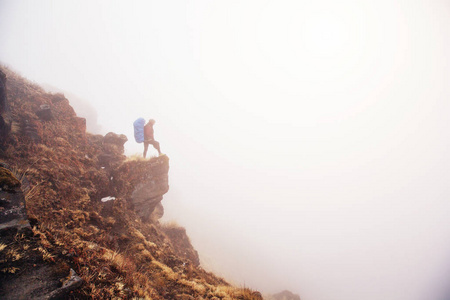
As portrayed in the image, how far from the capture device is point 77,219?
297 inches

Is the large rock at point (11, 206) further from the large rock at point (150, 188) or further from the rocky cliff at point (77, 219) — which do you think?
the large rock at point (150, 188)

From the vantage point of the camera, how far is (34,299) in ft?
10.9

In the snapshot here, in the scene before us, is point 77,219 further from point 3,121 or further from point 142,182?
point 3,121

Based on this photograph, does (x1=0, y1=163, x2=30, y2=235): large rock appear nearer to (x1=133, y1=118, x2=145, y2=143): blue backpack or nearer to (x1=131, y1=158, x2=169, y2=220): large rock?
(x1=131, y1=158, x2=169, y2=220): large rock

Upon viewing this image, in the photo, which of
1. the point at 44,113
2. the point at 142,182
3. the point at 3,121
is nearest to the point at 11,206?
the point at 3,121

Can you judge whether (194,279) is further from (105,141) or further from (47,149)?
(105,141)

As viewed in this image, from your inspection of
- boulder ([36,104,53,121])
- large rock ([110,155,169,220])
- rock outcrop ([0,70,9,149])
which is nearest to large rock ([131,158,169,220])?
large rock ([110,155,169,220])

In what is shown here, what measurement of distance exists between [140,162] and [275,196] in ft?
645

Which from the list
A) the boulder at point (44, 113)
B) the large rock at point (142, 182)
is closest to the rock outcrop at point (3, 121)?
the boulder at point (44, 113)

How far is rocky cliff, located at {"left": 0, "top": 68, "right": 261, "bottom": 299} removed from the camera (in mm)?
3936

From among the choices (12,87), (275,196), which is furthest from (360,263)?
(12,87)

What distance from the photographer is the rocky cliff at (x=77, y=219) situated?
3936 millimetres

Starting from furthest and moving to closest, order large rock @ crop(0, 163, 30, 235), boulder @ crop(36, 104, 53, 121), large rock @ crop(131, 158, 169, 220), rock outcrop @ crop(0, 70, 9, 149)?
large rock @ crop(131, 158, 169, 220), boulder @ crop(36, 104, 53, 121), rock outcrop @ crop(0, 70, 9, 149), large rock @ crop(0, 163, 30, 235)

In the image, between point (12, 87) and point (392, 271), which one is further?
point (392, 271)
